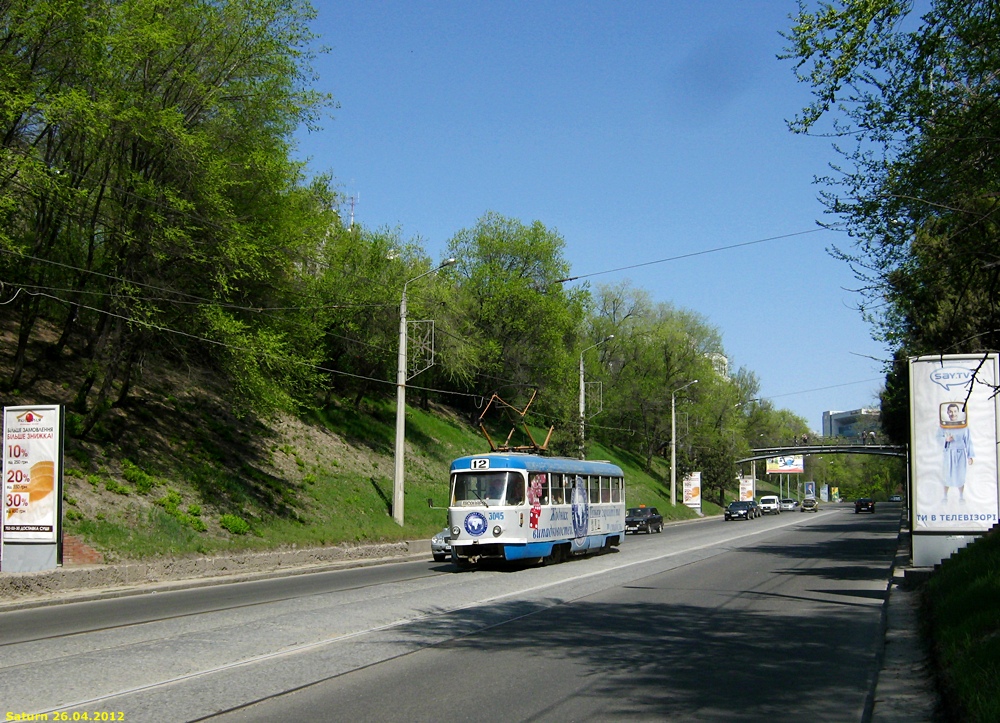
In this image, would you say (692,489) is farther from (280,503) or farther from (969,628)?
(969,628)

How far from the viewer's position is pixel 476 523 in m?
24.9

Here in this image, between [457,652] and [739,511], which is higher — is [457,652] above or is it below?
above

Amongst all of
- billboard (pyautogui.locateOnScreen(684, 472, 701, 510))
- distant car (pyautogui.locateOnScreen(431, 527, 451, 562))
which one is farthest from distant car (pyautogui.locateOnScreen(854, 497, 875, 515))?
distant car (pyautogui.locateOnScreen(431, 527, 451, 562))

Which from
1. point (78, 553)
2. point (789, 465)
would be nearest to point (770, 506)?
point (789, 465)

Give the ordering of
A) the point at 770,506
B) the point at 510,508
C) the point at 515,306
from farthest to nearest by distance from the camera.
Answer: the point at 770,506, the point at 515,306, the point at 510,508

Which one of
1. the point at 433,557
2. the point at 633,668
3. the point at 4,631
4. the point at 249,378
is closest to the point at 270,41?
the point at 249,378

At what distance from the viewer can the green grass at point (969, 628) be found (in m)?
7.58

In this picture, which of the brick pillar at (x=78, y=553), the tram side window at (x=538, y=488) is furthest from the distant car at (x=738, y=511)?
the brick pillar at (x=78, y=553)

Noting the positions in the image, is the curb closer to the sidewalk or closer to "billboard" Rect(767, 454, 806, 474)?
the sidewalk

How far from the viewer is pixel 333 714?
26.9 ft

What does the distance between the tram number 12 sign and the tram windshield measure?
1000cm

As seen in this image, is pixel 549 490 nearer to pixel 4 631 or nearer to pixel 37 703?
pixel 4 631

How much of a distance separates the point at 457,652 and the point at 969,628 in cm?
578

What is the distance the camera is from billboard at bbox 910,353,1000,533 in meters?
19.1
